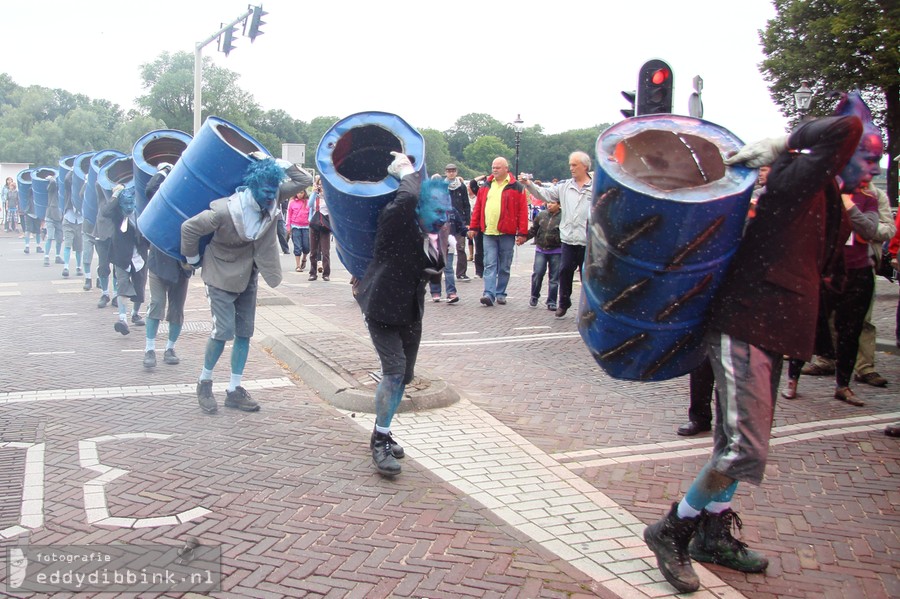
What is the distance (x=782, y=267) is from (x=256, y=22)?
17.3m

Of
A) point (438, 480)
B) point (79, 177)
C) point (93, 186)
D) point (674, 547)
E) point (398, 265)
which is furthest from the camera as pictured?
point (79, 177)

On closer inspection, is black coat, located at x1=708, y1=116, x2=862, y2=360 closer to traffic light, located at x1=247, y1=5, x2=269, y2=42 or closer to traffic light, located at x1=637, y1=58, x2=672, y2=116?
traffic light, located at x1=637, y1=58, x2=672, y2=116

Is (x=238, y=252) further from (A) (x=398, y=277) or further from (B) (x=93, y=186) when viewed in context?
(B) (x=93, y=186)

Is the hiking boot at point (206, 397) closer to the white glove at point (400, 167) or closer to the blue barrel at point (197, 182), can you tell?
the blue barrel at point (197, 182)

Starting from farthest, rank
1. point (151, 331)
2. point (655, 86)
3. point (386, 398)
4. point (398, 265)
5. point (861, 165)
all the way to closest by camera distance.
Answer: point (151, 331) < point (655, 86) < point (386, 398) < point (398, 265) < point (861, 165)

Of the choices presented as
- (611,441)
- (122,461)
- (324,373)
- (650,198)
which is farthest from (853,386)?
(122,461)

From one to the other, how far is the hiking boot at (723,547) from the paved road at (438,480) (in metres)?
0.07

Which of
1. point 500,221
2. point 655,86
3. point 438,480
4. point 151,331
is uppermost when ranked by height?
point 655,86

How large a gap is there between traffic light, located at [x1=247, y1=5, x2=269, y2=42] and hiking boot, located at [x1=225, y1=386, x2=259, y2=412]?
46.7 ft

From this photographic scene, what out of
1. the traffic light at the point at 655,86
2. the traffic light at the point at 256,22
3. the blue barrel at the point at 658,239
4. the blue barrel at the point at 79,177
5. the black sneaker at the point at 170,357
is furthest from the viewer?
the traffic light at the point at 256,22

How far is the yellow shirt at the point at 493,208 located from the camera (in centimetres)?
1154

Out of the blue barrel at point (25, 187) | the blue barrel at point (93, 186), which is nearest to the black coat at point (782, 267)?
the blue barrel at point (93, 186)

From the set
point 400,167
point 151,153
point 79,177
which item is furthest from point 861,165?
point 79,177

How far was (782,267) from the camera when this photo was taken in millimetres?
3270
